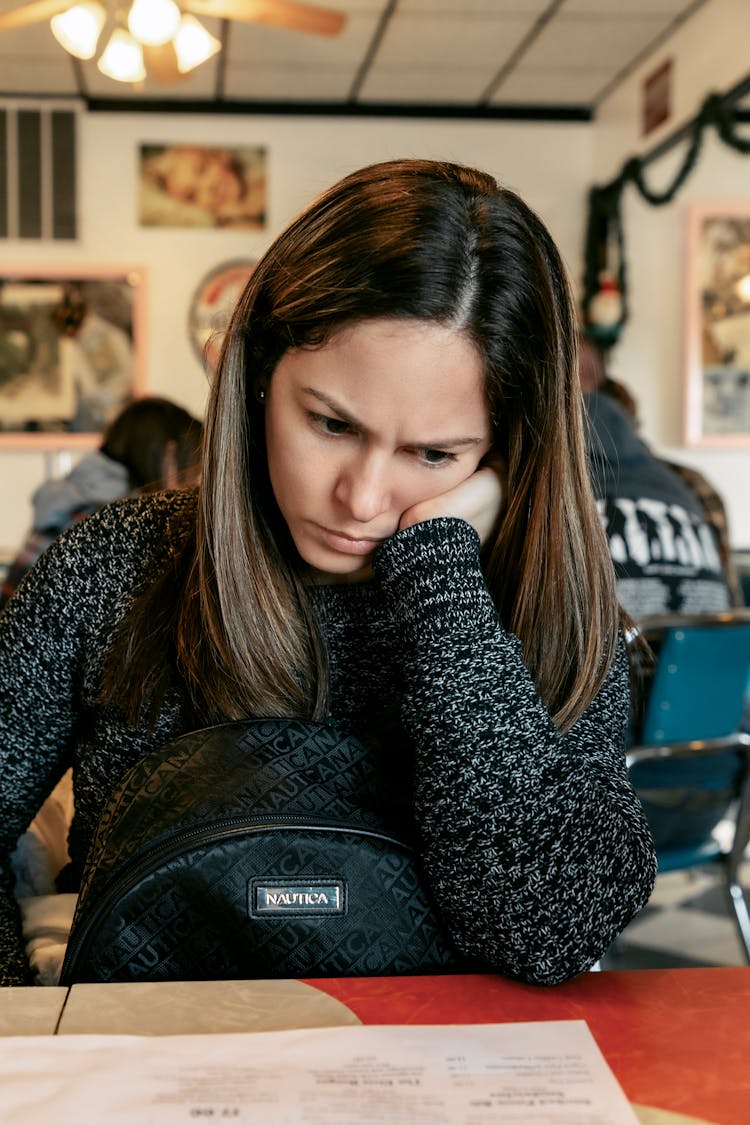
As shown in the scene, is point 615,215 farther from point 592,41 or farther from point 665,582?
point 665,582

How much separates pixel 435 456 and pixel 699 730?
1.30m

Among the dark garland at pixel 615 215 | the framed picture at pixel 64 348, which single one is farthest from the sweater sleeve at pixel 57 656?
the framed picture at pixel 64 348

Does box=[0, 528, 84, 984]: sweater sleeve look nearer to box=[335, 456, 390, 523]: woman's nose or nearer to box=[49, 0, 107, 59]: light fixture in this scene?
box=[335, 456, 390, 523]: woman's nose

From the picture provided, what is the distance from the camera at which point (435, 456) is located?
97 centimetres

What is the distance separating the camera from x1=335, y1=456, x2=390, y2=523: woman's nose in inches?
36.3

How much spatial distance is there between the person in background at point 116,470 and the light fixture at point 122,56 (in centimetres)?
95

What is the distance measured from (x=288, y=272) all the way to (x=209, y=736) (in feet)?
1.33

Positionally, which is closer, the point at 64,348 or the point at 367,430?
the point at 367,430

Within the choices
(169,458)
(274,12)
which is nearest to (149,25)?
(274,12)

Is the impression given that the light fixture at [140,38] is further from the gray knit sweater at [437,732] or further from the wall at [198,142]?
the gray knit sweater at [437,732]

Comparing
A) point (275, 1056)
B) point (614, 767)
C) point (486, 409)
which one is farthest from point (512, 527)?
point (275, 1056)

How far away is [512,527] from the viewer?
3.36ft

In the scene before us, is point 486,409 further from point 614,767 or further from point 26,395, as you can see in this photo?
point 26,395

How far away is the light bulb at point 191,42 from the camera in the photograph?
3059 mm
